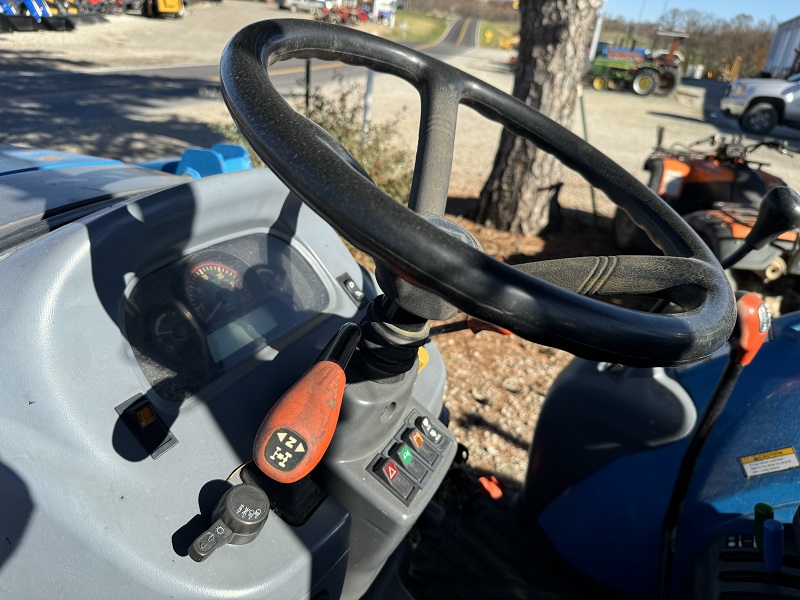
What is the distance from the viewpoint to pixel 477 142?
34.4ft

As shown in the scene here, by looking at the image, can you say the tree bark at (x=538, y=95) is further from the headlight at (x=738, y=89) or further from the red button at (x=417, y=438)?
the headlight at (x=738, y=89)

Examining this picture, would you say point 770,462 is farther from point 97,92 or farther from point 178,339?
point 97,92

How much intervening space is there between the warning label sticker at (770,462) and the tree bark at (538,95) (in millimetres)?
4051

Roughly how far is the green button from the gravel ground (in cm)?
160

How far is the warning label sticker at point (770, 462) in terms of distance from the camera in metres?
1.17

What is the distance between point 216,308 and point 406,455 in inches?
20.0

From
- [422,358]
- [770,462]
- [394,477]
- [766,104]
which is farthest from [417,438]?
[766,104]

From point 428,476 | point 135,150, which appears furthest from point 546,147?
point 135,150

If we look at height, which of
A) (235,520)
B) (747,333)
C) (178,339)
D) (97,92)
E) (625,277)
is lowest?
(97,92)

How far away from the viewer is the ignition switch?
892 mm

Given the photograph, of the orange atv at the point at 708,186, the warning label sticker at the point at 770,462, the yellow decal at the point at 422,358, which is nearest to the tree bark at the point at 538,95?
the orange atv at the point at 708,186

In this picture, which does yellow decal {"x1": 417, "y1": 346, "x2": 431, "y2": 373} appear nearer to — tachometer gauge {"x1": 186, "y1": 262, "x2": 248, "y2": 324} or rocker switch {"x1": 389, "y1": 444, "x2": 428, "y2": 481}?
rocker switch {"x1": 389, "y1": 444, "x2": 428, "y2": 481}

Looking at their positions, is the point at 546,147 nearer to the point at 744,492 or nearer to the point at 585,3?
the point at 744,492

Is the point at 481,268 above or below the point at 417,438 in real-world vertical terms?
above
